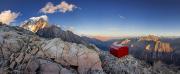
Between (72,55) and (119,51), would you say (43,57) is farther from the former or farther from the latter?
(119,51)

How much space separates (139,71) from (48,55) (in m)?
55.3

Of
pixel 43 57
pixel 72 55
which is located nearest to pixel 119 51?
pixel 72 55

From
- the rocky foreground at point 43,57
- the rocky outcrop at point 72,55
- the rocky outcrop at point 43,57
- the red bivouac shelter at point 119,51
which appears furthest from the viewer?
the red bivouac shelter at point 119,51

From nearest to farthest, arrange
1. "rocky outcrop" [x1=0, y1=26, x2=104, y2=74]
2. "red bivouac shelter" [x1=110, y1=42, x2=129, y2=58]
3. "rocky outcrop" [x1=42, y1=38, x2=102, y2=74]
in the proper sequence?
"rocky outcrop" [x1=0, y1=26, x2=104, y2=74], "rocky outcrop" [x1=42, y1=38, x2=102, y2=74], "red bivouac shelter" [x1=110, y1=42, x2=129, y2=58]

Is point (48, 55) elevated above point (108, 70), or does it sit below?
above

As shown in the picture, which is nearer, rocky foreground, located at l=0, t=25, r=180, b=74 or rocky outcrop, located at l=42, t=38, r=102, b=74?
rocky foreground, located at l=0, t=25, r=180, b=74

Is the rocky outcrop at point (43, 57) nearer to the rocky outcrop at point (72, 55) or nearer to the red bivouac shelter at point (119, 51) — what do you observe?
the rocky outcrop at point (72, 55)

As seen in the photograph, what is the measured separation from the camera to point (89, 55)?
114 m

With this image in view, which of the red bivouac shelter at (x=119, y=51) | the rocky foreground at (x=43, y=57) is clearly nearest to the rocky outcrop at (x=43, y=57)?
the rocky foreground at (x=43, y=57)

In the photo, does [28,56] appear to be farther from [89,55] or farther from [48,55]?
[89,55]

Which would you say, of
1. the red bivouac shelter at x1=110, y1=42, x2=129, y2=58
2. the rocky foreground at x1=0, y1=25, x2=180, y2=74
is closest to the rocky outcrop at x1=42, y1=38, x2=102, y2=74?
the rocky foreground at x1=0, y1=25, x2=180, y2=74

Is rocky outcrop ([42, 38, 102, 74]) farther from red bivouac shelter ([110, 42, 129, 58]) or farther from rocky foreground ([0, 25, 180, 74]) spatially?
red bivouac shelter ([110, 42, 129, 58])

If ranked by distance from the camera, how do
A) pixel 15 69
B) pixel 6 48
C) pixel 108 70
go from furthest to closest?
pixel 108 70 → pixel 6 48 → pixel 15 69

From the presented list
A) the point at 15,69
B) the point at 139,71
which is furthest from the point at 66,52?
the point at 139,71
